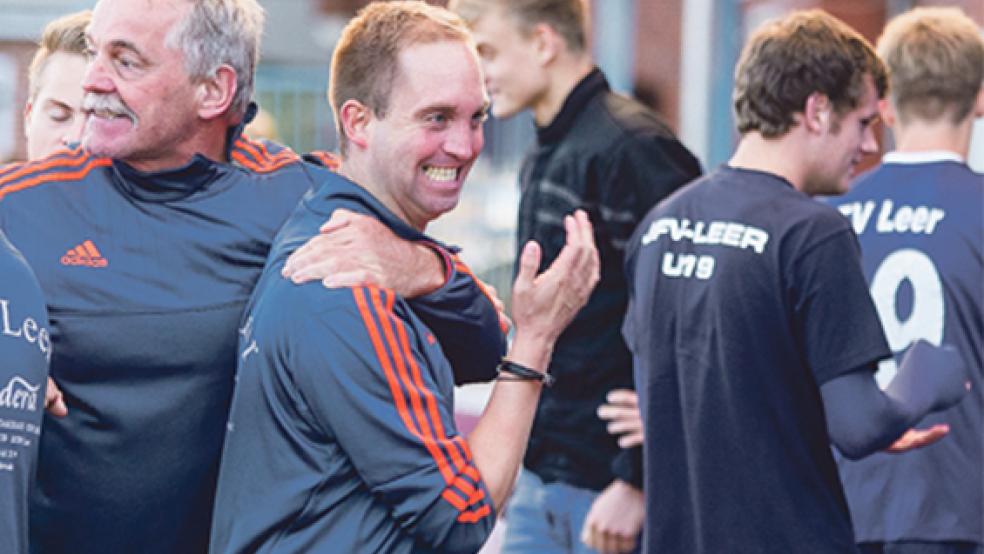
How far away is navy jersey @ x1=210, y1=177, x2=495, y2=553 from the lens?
9.52 ft

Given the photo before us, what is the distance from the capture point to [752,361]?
3.99 meters

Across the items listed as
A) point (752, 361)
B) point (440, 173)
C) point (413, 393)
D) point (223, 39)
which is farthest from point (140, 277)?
point (752, 361)

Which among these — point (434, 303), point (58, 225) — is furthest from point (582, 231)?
point (58, 225)

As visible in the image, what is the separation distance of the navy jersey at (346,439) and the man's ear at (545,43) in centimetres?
250

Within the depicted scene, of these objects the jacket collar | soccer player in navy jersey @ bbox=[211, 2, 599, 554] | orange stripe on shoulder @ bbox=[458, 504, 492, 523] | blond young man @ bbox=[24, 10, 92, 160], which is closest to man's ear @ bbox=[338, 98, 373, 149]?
soccer player in navy jersey @ bbox=[211, 2, 599, 554]

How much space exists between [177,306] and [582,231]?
878mm

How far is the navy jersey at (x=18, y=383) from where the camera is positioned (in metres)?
3.00

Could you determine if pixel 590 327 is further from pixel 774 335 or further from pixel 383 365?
pixel 383 365

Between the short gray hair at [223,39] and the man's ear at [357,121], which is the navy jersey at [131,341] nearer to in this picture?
the short gray hair at [223,39]

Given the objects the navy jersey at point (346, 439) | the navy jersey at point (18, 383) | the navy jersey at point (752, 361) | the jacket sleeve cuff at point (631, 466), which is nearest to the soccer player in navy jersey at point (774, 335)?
the navy jersey at point (752, 361)

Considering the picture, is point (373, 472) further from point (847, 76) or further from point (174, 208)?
point (847, 76)

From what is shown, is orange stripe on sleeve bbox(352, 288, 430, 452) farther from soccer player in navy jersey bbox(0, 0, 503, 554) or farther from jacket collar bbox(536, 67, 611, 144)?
jacket collar bbox(536, 67, 611, 144)

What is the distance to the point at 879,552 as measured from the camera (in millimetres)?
4465

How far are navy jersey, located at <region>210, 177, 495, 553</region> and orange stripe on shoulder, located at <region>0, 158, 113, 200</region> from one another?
723 mm
